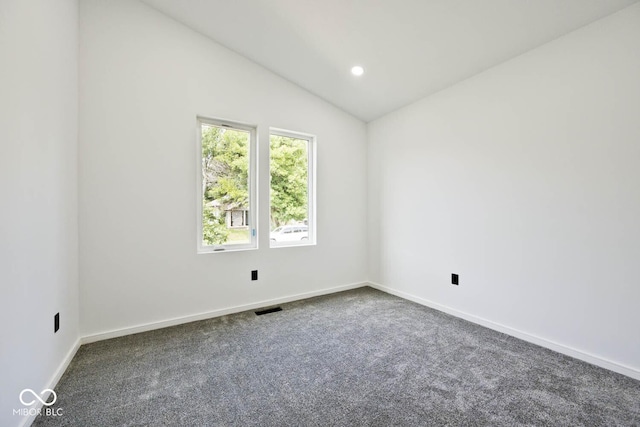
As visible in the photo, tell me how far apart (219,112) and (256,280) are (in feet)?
6.34

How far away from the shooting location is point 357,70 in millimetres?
3029

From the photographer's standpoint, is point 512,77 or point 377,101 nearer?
point 512,77

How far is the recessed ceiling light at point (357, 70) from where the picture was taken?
299cm

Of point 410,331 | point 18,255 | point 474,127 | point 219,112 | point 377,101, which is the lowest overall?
point 410,331

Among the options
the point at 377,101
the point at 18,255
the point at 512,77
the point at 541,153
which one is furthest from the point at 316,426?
the point at 377,101

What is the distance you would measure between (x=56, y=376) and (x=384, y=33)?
360 cm

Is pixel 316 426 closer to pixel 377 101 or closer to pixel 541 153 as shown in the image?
pixel 541 153

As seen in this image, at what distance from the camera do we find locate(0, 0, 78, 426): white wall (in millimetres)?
1320

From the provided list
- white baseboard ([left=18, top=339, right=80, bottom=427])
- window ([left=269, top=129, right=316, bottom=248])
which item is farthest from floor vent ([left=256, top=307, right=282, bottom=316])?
white baseboard ([left=18, top=339, right=80, bottom=427])

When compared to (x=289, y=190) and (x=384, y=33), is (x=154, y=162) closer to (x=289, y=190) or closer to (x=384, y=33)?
(x=289, y=190)

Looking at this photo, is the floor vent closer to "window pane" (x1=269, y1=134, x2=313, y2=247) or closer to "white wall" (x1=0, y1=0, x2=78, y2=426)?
"window pane" (x1=269, y1=134, x2=313, y2=247)

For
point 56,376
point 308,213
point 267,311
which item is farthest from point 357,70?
point 56,376

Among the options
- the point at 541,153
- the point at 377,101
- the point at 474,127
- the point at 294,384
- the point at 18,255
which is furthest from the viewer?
the point at 377,101

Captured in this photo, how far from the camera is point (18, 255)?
1.42 m
